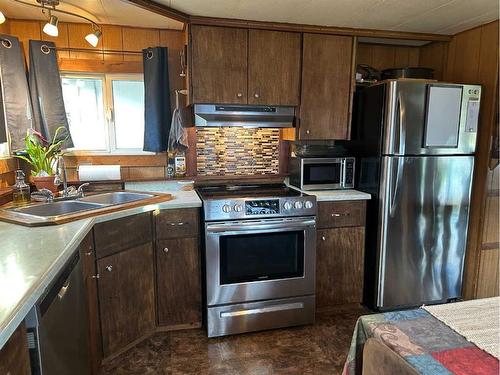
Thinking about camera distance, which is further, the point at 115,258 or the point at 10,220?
Result: the point at 115,258

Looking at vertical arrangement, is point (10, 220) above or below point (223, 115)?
below

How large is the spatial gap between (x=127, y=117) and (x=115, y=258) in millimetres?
1264

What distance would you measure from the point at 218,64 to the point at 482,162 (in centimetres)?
214

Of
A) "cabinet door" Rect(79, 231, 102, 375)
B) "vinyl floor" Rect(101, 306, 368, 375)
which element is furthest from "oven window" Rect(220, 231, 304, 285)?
"cabinet door" Rect(79, 231, 102, 375)

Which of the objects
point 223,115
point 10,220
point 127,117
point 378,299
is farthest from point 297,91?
point 10,220

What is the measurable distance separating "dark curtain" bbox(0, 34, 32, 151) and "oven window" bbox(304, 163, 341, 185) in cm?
209

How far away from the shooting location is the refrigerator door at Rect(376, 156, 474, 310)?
2.55m

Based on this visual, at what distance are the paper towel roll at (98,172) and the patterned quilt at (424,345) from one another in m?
2.16

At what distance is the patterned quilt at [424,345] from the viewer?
92 cm

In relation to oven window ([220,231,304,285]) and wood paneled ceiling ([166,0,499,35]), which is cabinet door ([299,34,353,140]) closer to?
wood paneled ceiling ([166,0,499,35])

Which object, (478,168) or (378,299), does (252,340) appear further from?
(478,168)

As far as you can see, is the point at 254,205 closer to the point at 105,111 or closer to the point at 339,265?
the point at 339,265

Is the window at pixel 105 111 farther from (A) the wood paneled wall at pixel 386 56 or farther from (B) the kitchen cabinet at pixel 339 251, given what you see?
(A) the wood paneled wall at pixel 386 56

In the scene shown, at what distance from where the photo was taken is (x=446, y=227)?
106 inches
